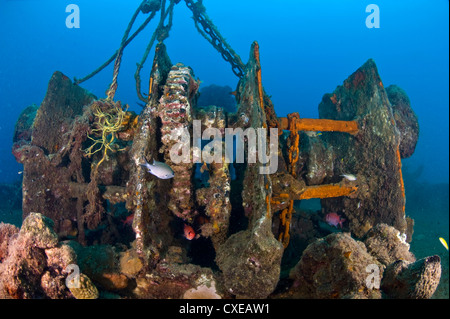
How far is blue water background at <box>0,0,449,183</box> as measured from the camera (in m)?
94.4

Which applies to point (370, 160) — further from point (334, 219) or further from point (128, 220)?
point (128, 220)

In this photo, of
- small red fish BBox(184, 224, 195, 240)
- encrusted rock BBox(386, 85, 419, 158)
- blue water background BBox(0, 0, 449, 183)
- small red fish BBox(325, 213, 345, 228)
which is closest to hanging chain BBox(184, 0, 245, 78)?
encrusted rock BBox(386, 85, 419, 158)

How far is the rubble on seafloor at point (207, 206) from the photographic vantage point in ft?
9.96

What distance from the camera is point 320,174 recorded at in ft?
18.3

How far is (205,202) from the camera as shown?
4.09 metres

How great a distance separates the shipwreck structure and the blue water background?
86207 millimetres

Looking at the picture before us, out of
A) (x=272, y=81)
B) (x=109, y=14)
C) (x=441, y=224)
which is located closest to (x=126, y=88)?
(x=109, y=14)

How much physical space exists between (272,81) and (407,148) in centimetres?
11467

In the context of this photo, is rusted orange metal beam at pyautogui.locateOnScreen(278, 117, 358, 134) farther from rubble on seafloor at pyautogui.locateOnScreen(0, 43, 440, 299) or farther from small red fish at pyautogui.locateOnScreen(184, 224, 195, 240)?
small red fish at pyautogui.locateOnScreen(184, 224, 195, 240)

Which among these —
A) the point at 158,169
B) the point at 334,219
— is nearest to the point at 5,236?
the point at 158,169

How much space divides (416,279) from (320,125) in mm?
3423

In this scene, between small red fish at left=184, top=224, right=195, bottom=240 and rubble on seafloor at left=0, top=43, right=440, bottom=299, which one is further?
small red fish at left=184, top=224, right=195, bottom=240
